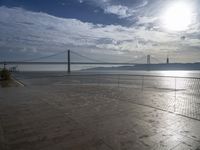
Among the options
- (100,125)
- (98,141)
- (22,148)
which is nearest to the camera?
(22,148)

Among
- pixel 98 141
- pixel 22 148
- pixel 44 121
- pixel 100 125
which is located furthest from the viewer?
pixel 44 121

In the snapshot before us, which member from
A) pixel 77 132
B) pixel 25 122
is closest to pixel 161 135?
pixel 77 132

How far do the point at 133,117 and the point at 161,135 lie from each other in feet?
3.83

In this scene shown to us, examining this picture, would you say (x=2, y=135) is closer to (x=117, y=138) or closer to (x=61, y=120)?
(x=61, y=120)

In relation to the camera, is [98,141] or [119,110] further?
[119,110]

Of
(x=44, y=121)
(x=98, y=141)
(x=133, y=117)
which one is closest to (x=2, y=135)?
(x=44, y=121)

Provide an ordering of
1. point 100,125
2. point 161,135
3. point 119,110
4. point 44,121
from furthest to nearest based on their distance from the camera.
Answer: point 119,110 < point 44,121 < point 100,125 < point 161,135

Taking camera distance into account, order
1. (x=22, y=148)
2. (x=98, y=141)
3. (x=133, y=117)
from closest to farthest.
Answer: (x=22, y=148), (x=98, y=141), (x=133, y=117)

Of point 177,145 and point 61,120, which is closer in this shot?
point 177,145

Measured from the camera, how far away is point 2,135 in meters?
3.18

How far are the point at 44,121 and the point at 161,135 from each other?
2.53 metres

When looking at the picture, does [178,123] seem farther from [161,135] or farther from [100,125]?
[100,125]

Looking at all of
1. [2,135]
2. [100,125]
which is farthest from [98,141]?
[2,135]

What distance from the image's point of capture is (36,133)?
10.6 feet
